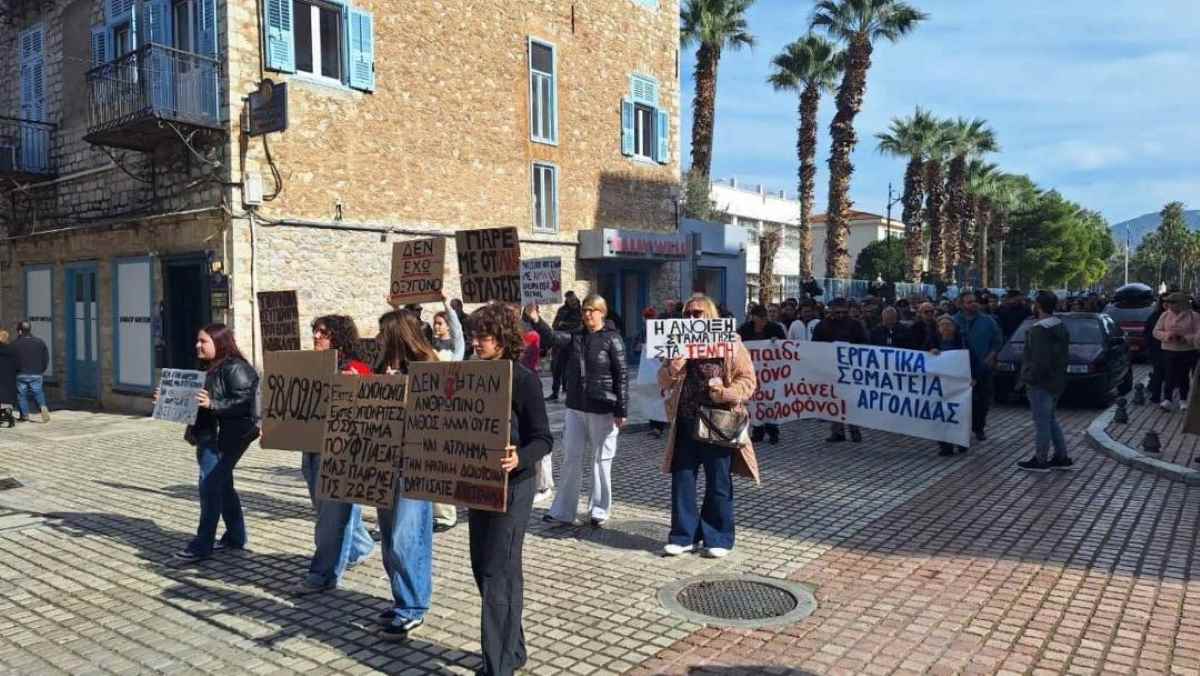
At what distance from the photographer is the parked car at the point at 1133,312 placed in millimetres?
22109

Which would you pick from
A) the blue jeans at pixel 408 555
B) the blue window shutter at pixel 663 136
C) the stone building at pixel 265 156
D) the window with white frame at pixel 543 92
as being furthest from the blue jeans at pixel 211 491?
the blue window shutter at pixel 663 136

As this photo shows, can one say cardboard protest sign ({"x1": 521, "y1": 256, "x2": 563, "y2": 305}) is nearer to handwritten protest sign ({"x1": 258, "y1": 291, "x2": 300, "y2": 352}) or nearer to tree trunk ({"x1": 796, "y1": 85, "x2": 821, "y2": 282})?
handwritten protest sign ({"x1": 258, "y1": 291, "x2": 300, "y2": 352})

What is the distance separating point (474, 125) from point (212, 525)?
1390 cm

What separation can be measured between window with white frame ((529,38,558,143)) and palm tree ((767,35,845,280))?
685 inches

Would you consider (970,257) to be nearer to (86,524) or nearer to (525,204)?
(525,204)

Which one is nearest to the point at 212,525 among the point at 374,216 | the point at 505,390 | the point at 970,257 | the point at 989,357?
the point at 505,390

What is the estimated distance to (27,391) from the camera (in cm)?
1573

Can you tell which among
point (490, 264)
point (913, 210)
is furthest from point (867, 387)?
point (913, 210)

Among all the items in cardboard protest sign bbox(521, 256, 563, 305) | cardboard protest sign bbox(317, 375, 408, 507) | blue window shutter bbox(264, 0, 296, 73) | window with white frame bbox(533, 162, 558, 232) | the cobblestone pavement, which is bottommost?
the cobblestone pavement

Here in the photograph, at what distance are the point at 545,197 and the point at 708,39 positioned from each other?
15.9 metres

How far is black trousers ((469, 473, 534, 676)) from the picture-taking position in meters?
4.31

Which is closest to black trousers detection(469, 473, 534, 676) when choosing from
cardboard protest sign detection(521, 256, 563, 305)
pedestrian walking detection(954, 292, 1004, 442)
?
cardboard protest sign detection(521, 256, 563, 305)

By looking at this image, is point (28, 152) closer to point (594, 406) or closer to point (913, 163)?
point (594, 406)

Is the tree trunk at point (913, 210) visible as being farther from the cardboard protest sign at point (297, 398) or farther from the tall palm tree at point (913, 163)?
the cardboard protest sign at point (297, 398)
